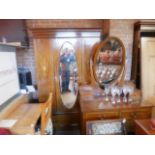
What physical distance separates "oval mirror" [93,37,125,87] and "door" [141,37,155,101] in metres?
0.28

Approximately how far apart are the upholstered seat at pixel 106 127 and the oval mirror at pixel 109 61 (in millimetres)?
506

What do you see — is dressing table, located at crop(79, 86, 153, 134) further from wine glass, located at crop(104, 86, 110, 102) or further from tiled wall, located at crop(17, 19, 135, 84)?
tiled wall, located at crop(17, 19, 135, 84)

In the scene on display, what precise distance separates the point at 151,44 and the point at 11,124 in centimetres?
194

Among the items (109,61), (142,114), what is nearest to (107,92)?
(109,61)

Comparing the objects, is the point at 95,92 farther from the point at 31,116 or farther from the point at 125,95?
the point at 31,116

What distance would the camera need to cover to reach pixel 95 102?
210cm

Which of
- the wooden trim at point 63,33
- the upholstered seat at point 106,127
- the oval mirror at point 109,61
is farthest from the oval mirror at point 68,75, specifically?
the upholstered seat at point 106,127

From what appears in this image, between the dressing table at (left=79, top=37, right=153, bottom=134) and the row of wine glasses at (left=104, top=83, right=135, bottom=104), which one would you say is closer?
the dressing table at (left=79, top=37, right=153, bottom=134)

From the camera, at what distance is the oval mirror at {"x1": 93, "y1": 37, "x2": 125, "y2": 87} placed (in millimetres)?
2117

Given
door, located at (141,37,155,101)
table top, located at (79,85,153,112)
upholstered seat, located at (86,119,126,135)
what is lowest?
upholstered seat, located at (86,119,126,135)

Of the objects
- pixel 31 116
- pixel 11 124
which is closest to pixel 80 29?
pixel 31 116

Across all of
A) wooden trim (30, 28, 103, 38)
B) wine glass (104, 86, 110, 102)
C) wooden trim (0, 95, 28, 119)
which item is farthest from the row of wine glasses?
wooden trim (0, 95, 28, 119)

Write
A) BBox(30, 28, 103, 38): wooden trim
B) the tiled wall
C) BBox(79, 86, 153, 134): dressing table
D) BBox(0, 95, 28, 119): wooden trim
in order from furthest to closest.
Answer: the tiled wall < BBox(30, 28, 103, 38): wooden trim < BBox(79, 86, 153, 134): dressing table < BBox(0, 95, 28, 119): wooden trim
